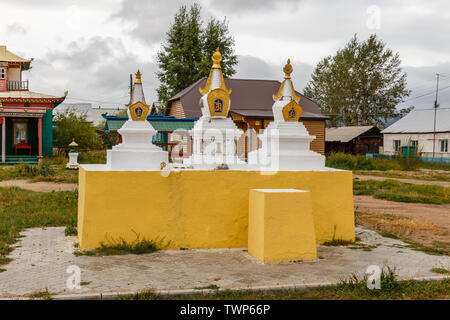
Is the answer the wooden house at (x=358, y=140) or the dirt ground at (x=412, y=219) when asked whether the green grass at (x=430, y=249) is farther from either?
the wooden house at (x=358, y=140)

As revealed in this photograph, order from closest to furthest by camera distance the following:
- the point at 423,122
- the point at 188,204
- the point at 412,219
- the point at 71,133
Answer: the point at 188,204 < the point at 412,219 < the point at 71,133 < the point at 423,122

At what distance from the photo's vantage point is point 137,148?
8.72 metres

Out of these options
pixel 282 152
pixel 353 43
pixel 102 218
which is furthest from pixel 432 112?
pixel 102 218

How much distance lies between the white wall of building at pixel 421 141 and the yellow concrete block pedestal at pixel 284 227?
32705mm

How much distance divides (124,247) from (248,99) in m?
24.8

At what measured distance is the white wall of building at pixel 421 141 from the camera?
37.7 metres

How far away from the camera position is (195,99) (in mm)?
29781

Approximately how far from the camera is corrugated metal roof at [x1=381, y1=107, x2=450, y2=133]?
39.0 metres

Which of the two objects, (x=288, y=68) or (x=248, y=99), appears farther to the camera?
(x=248, y=99)

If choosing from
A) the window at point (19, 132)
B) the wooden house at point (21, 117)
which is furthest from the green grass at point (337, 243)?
the window at point (19, 132)

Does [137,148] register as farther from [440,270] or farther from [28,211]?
[440,270]

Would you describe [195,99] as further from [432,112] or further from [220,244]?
[432,112]

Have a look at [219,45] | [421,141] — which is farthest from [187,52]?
[421,141]

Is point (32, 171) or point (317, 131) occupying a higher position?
point (317, 131)
